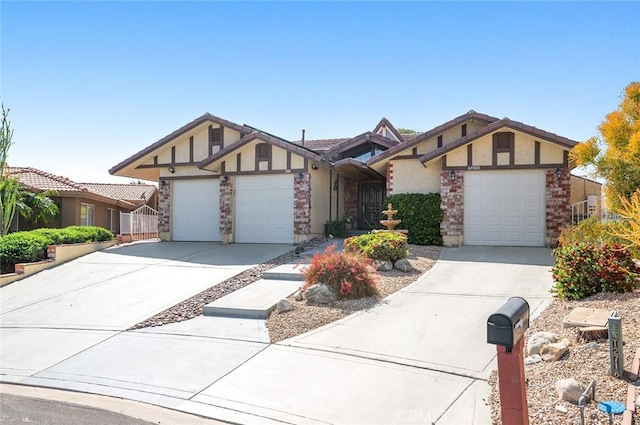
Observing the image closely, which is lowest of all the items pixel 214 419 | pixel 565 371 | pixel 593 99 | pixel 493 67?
pixel 214 419

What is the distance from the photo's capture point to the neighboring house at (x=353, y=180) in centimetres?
1402

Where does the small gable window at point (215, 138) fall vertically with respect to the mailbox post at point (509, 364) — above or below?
above

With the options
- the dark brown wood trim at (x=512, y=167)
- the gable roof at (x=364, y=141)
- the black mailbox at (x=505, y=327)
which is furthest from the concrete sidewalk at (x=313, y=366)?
the gable roof at (x=364, y=141)

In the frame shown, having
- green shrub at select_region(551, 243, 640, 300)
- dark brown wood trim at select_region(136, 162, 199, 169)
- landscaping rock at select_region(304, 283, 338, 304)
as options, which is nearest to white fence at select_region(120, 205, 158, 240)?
dark brown wood trim at select_region(136, 162, 199, 169)

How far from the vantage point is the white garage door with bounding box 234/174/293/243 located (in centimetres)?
1641

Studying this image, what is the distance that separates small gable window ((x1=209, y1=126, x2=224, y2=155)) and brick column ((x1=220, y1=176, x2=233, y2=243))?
154cm

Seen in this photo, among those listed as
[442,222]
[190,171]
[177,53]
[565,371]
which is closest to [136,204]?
[190,171]

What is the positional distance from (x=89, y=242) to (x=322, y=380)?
13.4 meters

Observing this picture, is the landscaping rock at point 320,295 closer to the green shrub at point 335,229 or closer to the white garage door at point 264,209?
the white garage door at point 264,209

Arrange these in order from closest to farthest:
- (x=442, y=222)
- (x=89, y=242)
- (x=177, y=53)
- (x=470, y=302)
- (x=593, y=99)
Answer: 1. (x=470, y=302)
2. (x=593, y=99)
3. (x=177, y=53)
4. (x=442, y=222)
5. (x=89, y=242)

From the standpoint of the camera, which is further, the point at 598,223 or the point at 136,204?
the point at 136,204

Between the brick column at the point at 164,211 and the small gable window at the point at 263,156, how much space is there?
4.57 meters

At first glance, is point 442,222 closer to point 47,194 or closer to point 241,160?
point 241,160

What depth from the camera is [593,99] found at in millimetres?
11031
